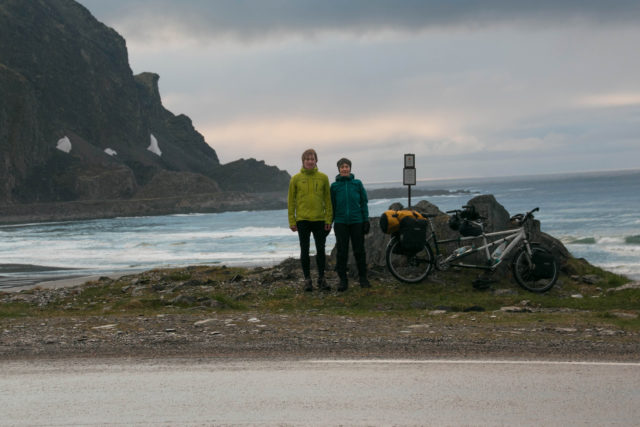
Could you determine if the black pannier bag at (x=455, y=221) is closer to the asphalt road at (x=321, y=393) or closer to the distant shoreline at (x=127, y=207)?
the asphalt road at (x=321, y=393)

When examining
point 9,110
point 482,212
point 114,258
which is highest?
point 9,110

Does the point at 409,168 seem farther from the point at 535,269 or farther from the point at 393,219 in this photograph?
the point at 535,269

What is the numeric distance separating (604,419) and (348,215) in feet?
22.3

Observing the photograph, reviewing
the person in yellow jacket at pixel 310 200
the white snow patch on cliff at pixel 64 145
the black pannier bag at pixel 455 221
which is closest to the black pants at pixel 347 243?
the person in yellow jacket at pixel 310 200

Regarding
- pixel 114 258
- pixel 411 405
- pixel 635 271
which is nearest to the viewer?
pixel 411 405

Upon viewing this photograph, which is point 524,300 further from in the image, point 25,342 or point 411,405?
point 25,342

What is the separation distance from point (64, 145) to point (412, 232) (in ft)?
542

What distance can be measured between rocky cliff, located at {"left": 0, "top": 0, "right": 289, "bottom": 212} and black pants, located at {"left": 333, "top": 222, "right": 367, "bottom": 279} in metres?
136

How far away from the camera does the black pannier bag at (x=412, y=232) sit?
11000 millimetres

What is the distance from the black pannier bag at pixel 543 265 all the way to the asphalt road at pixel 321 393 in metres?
5.24

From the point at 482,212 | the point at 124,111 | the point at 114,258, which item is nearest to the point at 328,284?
the point at 482,212

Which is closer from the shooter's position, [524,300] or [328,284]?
[524,300]

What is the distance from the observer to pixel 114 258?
34.0 metres

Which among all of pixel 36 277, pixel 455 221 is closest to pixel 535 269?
pixel 455 221
